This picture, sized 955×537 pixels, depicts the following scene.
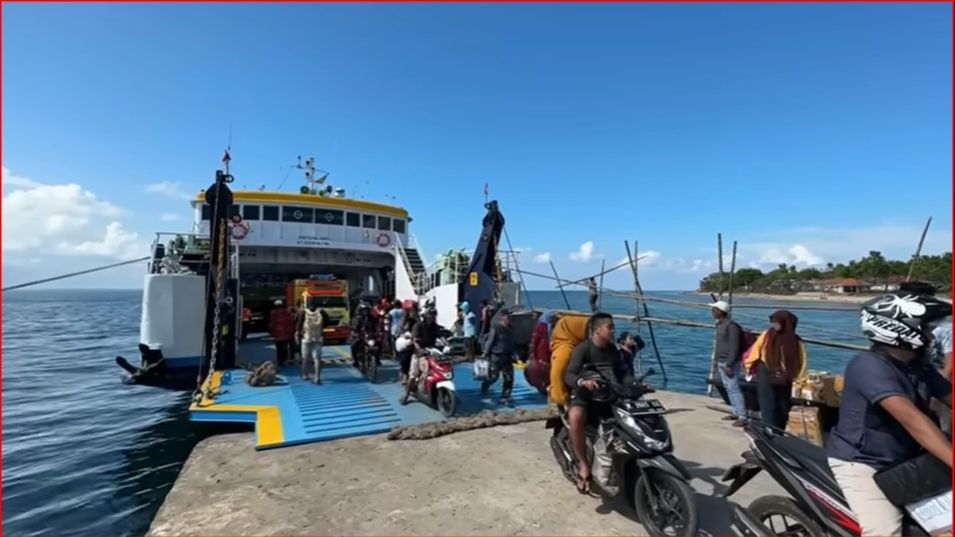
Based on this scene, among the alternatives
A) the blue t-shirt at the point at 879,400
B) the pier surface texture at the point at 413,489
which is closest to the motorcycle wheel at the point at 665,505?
the pier surface texture at the point at 413,489

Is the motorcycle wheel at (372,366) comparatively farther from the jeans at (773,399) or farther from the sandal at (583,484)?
the jeans at (773,399)

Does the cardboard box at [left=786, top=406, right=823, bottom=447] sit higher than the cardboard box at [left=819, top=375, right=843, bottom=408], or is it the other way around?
the cardboard box at [left=819, top=375, right=843, bottom=408]

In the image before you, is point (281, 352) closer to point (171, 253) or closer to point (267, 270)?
point (171, 253)

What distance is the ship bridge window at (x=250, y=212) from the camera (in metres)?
16.6

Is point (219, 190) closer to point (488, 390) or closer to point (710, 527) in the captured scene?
point (488, 390)

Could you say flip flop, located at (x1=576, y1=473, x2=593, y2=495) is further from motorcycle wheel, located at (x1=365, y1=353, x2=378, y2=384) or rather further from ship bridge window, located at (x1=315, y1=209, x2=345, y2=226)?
ship bridge window, located at (x1=315, y1=209, x2=345, y2=226)

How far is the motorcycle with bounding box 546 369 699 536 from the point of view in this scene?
11.3ft

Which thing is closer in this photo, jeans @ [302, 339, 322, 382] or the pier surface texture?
the pier surface texture

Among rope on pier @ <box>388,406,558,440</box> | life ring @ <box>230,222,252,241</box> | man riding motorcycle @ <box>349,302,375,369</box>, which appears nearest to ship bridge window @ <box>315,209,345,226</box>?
life ring @ <box>230,222,252,241</box>

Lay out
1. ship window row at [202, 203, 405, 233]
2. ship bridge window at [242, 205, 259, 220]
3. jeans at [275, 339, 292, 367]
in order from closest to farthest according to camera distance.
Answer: jeans at [275, 339, 292, 367], ship bridge window at [242, 205, 259, 220], ship window row at [202, 203, 405, 233]

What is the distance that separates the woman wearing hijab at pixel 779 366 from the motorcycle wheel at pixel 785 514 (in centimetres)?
239

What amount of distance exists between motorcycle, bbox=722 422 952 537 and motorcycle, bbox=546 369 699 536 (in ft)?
1.19

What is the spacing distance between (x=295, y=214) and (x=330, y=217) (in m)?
1.22

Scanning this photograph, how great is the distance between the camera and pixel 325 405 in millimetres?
7488
